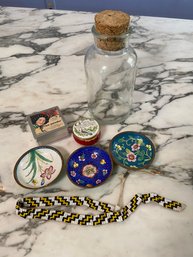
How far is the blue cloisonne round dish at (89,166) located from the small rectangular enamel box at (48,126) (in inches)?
2.8

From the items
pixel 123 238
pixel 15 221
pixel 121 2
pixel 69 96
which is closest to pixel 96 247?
pixel 123 238

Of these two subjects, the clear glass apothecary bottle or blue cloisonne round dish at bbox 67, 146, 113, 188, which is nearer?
blue cloisonne round dish at bbox 67, 146, 113, 188

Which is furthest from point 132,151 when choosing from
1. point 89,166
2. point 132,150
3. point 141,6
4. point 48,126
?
point 141,6

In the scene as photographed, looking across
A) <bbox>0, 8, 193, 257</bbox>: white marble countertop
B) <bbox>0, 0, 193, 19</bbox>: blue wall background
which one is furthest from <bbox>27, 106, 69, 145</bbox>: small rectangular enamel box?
<bbox>0, 0, 193, 19</bbox>: blue wall background

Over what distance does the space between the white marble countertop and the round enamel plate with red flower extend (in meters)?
0.02

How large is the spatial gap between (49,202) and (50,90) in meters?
0.37

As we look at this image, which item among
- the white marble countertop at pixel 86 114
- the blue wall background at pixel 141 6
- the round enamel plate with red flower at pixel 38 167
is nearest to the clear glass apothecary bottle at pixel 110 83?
the white marble countertop at pixel 86 114

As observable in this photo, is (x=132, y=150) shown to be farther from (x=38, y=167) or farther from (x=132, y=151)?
(x=38, y=167)

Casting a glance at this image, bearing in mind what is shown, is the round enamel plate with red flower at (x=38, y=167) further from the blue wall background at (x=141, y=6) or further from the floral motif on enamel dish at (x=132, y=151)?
the blue wall background at (x=141, y=6)

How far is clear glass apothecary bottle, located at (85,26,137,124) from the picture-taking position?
0.68 m

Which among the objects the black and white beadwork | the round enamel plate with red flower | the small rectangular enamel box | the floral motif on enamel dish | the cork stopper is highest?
the cork stopper

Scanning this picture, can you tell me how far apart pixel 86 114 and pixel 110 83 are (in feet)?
0.41

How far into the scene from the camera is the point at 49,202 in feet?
1.81

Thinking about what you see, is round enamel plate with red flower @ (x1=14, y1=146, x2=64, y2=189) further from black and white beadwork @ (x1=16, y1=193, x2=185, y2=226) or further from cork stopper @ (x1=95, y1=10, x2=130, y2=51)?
cork stopper @ (x1=95, y1=10, x2=130, y2=51)
